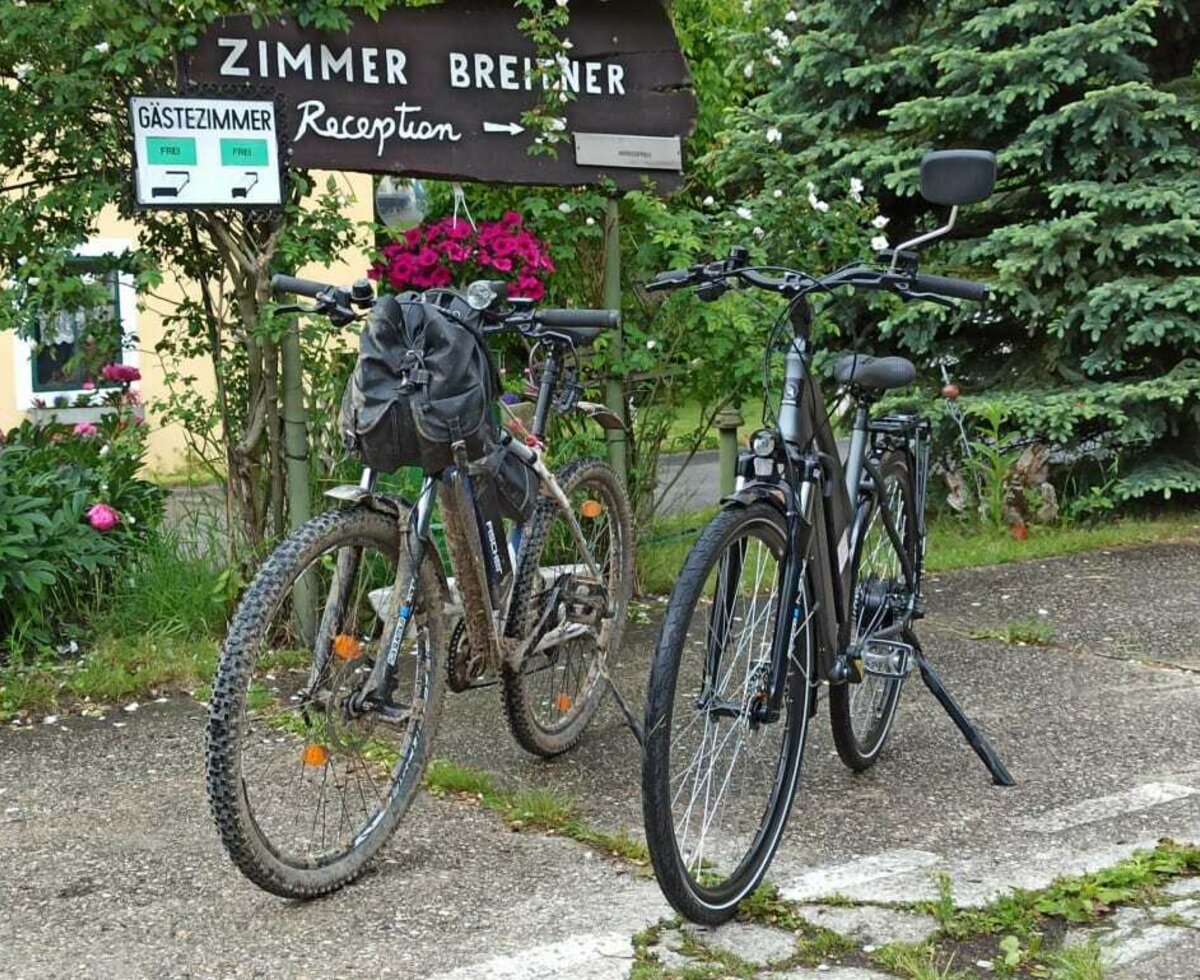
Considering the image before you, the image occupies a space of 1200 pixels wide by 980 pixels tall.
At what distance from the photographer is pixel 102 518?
5.53m

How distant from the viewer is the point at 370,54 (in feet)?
17.3

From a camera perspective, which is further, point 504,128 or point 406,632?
point 504,128

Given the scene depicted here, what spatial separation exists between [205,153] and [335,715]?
2.28 metres

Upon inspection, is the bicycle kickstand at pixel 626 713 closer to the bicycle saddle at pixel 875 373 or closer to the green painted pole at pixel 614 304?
the bicycle saddle at pixel 875 373

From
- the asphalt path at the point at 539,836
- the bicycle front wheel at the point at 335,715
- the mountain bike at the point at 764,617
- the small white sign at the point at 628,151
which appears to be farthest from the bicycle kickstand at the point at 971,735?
the small white sign at the point at 628,151

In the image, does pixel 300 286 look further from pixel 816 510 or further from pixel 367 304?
pixel 816 510

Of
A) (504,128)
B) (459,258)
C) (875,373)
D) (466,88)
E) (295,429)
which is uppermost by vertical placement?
(466,88)

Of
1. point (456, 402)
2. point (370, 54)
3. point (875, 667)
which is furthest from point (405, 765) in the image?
point (370, 54)

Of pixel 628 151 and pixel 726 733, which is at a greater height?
pixel 628 151

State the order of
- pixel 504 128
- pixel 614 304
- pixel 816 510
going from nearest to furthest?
pixel 816 510 → pixel 504 128 → pixel 614 304

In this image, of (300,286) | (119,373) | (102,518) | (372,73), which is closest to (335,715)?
(300,286)

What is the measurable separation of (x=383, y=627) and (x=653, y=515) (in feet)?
10.5

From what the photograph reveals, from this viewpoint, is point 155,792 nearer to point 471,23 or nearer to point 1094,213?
point 471,23

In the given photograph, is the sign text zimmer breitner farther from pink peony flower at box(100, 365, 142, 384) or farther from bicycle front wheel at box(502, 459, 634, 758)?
bicycle front wheel at box(502, 459, 634, 758)
